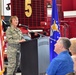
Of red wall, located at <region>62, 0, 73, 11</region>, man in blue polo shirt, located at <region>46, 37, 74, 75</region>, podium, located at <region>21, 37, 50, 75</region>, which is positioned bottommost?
podium, located at <region>21, 37, 50, 75</region>

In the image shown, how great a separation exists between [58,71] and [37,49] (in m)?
1.98

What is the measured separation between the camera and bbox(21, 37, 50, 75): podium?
5629 mm

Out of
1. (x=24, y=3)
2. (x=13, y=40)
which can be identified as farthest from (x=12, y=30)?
(x=24, y=3)

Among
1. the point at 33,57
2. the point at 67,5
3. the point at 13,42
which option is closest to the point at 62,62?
the point at 33,57

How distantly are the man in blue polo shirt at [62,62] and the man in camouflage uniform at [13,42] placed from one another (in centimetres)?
280

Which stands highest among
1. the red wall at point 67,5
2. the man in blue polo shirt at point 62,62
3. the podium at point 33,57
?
the red wall at point 67,5

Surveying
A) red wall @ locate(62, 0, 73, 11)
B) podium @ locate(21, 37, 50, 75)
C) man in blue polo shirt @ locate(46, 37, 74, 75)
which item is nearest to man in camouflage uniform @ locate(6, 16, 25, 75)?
podium @ locate(21, 37, 50, 75)

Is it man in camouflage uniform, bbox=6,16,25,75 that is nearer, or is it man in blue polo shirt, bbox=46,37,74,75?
man in blue polo shirt, bbox=46,37,74,75

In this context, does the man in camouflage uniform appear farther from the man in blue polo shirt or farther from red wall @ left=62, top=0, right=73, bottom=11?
the man in blue polo shirt

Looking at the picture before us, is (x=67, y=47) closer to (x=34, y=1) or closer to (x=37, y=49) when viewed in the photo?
(x=37, y=49)

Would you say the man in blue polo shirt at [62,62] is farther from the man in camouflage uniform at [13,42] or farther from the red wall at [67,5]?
the red wall at [67,5]

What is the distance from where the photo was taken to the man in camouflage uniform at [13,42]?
6648mm

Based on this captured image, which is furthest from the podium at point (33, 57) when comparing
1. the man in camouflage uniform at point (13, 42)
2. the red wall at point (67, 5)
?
the red wall at point (67, 5)

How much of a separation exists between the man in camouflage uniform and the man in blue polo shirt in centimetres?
280
